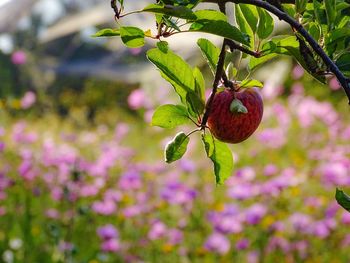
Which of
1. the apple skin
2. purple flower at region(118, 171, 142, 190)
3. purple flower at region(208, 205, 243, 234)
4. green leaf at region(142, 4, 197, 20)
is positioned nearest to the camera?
green leaf at region(142, 4, 197, 20)

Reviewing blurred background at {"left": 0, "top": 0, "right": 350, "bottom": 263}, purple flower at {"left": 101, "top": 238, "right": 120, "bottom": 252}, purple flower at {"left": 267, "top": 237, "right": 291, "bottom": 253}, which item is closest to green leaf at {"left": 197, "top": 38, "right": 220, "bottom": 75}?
blurred background at {"left": 0, "top": 0, "right": 350, "bottom": 263}

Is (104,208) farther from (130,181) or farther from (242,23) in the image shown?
(242,23)

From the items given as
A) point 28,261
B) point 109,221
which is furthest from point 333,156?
point 28,261

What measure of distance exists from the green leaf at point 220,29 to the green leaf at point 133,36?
0.14 feet

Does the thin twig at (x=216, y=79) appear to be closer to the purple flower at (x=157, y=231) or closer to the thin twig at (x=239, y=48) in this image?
the thin twig at (x=239, y=48)

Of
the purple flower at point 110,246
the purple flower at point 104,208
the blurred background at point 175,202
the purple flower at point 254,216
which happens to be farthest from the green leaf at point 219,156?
the purple flower at point 104,208

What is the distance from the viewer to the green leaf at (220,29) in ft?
1.64

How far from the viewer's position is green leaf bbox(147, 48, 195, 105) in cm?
54

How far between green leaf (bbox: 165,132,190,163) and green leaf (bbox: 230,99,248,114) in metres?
0.05

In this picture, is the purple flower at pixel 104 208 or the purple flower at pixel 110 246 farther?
the purple flower at pixel 104 208

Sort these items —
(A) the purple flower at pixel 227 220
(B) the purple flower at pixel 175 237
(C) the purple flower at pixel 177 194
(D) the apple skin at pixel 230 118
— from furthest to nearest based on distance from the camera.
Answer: (C) the purple flower at pixel 177 194, (B) the purple flower at pixel 175 237, (A) the purple flower at pixel 227 220, (D) the apple skin at pixel 230 118

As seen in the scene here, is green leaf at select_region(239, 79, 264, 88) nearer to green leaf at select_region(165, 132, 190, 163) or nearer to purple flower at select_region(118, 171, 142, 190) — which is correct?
green leaf at select_region(165, 132, 190, 163)

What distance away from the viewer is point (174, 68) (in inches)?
21.7

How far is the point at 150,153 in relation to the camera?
4.87 meters
